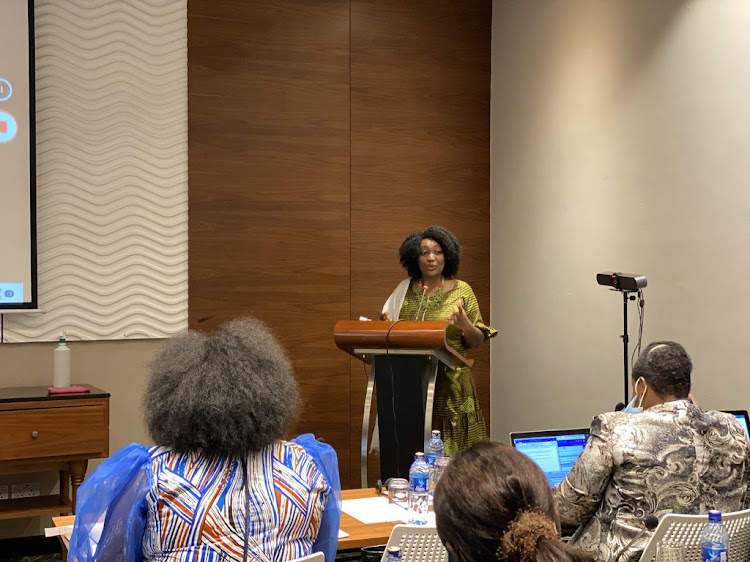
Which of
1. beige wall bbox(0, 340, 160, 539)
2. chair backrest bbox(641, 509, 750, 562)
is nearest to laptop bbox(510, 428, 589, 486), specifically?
chair backrest bbox(641, 509, 750, 562)

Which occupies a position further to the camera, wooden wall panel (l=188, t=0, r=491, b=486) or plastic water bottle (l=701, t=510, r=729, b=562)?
wooden wall panel (l=188, t=0, r=491, b=486)

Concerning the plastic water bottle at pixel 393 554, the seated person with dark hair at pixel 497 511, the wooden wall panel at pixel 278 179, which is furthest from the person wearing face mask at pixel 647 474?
the wooden wall panel at pixel 278 179

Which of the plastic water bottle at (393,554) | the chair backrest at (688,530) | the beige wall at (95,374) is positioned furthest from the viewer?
the beige wall at (95,374)

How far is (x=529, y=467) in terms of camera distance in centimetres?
143

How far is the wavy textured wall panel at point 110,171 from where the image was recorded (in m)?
4.82

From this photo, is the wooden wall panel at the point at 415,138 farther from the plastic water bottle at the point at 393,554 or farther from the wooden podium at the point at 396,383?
the plastic water bottle at the point at 393,554

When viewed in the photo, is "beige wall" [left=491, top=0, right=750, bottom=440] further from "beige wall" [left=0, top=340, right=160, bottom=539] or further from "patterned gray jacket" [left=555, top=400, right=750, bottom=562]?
"beige wall" [left=0, top=340, right=160, bottom=539]

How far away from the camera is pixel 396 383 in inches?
165

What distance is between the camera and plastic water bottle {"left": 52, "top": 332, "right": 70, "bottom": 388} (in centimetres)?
453

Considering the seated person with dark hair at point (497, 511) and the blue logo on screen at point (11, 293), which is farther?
the blue logo on screen at point (11, 293)

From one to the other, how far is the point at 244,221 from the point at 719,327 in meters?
2.79

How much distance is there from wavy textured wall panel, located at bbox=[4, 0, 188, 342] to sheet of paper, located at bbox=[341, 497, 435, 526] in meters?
2.43

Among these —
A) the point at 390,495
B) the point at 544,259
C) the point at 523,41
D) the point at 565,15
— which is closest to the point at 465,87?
the point at 523,41

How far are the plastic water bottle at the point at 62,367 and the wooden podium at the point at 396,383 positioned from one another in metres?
1.50
